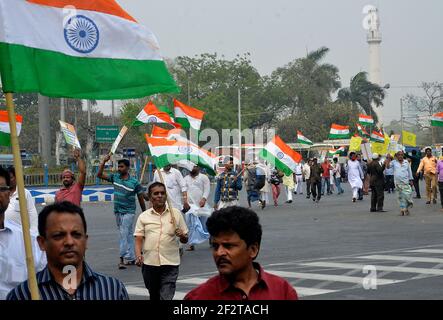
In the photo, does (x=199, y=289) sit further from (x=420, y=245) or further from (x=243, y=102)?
(x=243, y=102)

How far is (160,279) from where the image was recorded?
30.2ft

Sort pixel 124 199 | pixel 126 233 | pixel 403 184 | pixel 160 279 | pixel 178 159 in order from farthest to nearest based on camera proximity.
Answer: pixel 403 184 < pixel 178 159 < pixel 126 233 < pixel 124 199 < pixel 160 279

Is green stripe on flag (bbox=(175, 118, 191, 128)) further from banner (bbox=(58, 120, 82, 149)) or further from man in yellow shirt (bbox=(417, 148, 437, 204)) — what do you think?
man in yellow shirt (bbox=(417, 148, 437, 204))

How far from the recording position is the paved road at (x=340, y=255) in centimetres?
1180

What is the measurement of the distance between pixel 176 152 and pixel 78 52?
33.7 feet

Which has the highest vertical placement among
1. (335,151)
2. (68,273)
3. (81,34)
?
(335,151)

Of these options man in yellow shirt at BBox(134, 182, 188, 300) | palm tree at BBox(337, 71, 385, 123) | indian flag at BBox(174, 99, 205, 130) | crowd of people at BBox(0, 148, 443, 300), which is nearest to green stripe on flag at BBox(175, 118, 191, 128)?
indian flag at BBox(174, 99, 205, 130)

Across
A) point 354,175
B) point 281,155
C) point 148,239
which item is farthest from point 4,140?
point 354,175

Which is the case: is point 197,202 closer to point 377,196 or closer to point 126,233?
point 126,233

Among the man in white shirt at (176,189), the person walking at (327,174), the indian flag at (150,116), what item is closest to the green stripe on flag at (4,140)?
the indian flag at (150,116)

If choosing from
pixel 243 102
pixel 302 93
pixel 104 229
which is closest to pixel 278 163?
pixel 104 229

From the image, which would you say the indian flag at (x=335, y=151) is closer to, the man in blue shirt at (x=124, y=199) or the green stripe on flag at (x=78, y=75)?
the man in blue shirt at (x=124, y=199)

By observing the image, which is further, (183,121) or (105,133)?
(105,133)

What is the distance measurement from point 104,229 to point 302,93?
2862 inches
